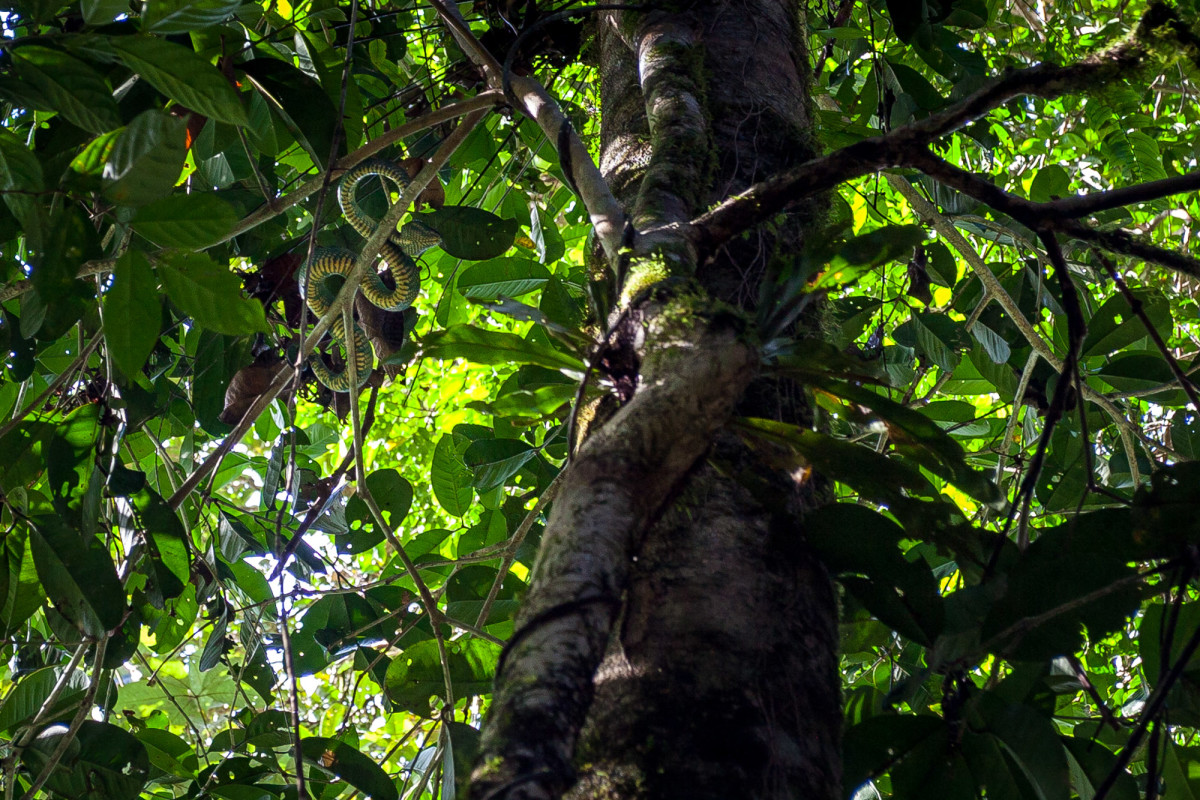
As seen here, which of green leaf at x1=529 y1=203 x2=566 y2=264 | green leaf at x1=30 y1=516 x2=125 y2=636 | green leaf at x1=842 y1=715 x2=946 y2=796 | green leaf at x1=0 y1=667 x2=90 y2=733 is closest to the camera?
green leaf at x1=842 y1=715 x2=946 y2=796

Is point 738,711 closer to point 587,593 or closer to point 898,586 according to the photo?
point 587,593

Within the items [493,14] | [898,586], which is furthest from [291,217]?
[898,586]

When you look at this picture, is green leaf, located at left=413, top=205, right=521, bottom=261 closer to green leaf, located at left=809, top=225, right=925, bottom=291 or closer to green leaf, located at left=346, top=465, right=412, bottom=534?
green leaf, located at left=346, top=465, right=412, bottom=534

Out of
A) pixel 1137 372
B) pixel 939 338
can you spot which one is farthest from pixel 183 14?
pixel 1137 372

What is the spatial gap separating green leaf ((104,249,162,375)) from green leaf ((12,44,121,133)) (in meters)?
0.20

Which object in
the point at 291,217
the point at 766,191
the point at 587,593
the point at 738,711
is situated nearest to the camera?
the point at 587,593

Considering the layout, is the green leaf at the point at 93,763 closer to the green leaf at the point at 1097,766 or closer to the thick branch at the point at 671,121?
the thick branch at the point at 671,121

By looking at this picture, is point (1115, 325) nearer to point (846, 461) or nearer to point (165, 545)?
point (846, 461)

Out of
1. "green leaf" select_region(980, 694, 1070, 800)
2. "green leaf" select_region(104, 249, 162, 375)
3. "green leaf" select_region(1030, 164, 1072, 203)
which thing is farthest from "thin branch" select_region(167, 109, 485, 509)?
"green leaf" select_region(1030, 164, 1072, 203)

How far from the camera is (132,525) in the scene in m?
1.86

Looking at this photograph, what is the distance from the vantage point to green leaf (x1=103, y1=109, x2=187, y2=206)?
42.2 inches

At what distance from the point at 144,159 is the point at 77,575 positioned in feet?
2.55

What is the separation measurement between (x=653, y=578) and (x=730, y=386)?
8.8 inches

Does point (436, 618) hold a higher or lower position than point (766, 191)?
lower
